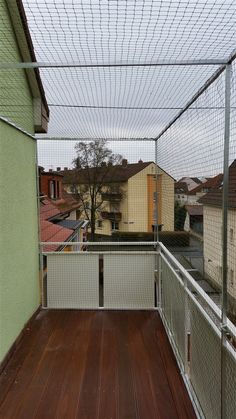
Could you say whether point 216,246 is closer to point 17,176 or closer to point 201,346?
point 201,346

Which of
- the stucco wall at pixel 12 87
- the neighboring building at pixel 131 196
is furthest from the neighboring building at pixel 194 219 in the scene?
the stucco wall at pixel 12 87

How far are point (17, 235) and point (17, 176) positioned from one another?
57cm

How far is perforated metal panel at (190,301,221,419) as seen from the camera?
1820 millimetres

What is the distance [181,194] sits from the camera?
9.86 ft

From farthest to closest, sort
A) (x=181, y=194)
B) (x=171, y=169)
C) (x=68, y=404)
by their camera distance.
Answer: (x=171, y=169), (x=181, y=194), (x=68, y=404)

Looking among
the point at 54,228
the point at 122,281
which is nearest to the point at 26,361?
the point at 122,281

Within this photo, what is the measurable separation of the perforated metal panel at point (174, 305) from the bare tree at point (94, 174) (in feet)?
6.19

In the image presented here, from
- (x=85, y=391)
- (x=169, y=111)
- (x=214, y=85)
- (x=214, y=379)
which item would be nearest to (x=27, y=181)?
(x=169, y=111)

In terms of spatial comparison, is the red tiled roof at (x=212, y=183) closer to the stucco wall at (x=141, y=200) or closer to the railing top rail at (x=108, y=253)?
the stucco wall at (x=141, y=200)

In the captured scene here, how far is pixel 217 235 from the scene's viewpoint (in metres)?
1.93

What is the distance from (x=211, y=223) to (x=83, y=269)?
2446 millimetres

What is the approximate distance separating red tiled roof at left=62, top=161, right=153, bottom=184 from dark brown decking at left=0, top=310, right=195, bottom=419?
208cm

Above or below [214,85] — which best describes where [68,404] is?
below

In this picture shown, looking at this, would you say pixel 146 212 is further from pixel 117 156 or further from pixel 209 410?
pixel 209 410
